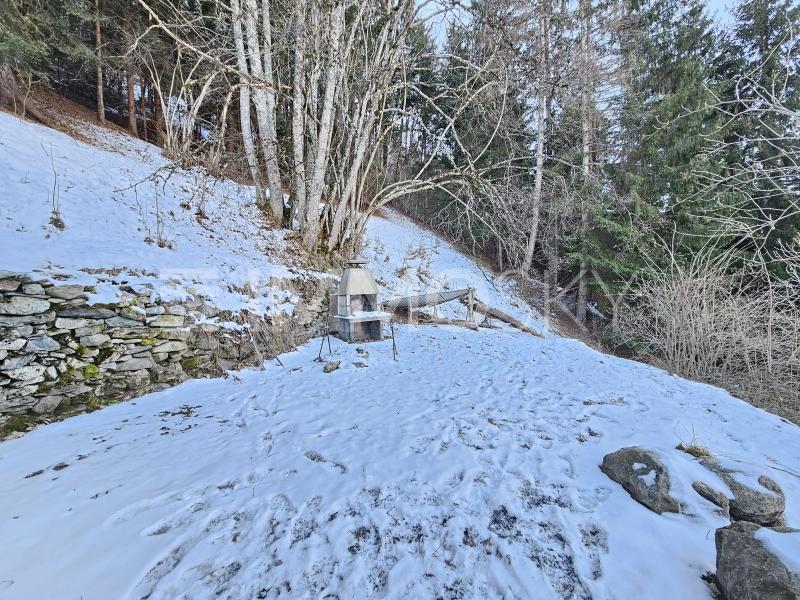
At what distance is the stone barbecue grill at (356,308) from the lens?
595cm

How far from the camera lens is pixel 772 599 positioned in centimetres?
126

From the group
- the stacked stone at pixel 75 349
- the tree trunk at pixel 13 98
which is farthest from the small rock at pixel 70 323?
the tree trunk at pixel 13 98

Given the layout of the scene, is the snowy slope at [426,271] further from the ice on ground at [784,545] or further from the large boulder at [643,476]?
the ice on ground at [784,545]

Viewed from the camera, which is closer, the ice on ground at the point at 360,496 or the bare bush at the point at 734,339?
the ice on ground at the point at 360,496

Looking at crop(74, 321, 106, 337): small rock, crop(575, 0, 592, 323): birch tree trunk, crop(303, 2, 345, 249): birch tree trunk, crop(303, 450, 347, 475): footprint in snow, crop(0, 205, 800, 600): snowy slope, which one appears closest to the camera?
crop(0, 205, 800, 600): snowy slope

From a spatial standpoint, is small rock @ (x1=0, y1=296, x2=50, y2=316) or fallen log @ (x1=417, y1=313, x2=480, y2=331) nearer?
small rock @ (x1=0, y1=296, x2=50, y2=316)

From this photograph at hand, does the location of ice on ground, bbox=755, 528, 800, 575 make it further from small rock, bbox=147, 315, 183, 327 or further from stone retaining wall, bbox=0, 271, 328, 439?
→ small rock, bbox=147, 315, 183, 327

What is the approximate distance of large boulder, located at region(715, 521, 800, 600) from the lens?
1268 millimetres

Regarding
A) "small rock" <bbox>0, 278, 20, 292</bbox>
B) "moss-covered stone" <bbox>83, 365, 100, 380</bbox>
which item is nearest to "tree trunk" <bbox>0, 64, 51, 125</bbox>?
"small rock" <bbox>0, 278, 20, 292</bbox>

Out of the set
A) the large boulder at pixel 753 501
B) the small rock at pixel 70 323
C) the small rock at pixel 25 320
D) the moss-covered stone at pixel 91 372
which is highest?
the small rock at pixel 25 320

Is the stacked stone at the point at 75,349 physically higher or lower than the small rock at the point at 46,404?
higher

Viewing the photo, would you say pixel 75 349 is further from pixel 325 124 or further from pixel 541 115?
pixel 541 115

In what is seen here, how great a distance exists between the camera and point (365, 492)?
2281 mm

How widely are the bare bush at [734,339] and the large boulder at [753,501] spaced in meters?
5.31
